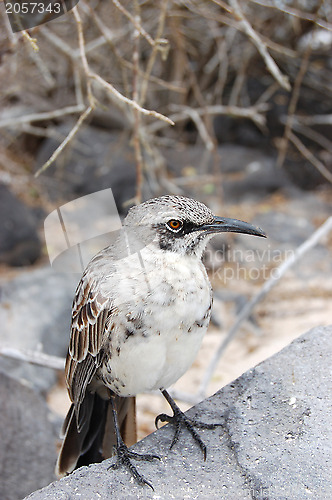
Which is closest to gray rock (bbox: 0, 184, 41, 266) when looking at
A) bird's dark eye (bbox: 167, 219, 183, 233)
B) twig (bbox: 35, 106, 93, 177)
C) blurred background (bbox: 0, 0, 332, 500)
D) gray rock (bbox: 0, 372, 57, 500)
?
blurred background (bbox: 0, 0, 332, 500)

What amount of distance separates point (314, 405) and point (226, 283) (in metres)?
4.16

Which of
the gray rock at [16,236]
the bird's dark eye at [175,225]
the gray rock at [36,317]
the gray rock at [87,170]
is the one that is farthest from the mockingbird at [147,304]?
the gray rock at [87,170]

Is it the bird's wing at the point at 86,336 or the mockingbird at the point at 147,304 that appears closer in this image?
the mockingbird at the point at 147,304

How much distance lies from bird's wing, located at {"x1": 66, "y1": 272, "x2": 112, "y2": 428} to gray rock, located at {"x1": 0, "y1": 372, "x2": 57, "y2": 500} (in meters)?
0.88

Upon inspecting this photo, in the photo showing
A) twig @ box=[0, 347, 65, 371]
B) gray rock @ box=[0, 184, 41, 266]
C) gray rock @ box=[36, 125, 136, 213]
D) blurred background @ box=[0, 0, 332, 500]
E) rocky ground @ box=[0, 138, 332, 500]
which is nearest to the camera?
twig @ box=[0, 347, 65, 371]

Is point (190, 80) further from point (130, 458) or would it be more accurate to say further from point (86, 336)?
point (130, 458)

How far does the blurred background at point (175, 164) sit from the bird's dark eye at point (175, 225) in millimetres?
475

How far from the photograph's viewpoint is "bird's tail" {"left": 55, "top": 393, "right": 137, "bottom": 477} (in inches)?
117

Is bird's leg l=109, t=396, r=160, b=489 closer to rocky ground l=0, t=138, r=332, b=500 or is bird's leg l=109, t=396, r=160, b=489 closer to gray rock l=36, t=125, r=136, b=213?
rocky ground l=0, t=138, r=332, b=500

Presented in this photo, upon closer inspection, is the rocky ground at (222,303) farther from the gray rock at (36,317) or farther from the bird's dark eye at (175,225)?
the bird's dark eye at (175,225)

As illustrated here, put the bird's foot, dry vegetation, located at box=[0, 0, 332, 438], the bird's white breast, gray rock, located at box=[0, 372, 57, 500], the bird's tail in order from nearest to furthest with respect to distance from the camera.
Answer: the bird's foot → the bird's white breast → the bird's tail → gray rock, located at box=[0, 372, 57, 500] → dry vegetation, located at box=[0, 0, 332, 438]

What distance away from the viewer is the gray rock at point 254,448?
2184 mm

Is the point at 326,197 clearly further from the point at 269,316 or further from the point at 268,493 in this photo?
the point at 268,493

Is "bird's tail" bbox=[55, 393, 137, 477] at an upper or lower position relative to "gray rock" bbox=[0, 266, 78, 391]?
upper
